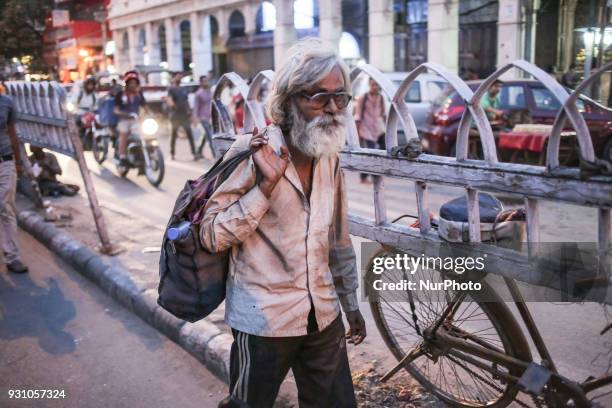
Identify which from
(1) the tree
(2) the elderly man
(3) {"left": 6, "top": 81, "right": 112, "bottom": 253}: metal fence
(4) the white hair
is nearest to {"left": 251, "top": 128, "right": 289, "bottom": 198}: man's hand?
(2) the elderly man

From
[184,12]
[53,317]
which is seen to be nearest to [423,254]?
[53,317]

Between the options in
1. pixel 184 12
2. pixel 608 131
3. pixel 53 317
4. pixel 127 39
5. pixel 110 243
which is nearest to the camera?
pixel 53 317

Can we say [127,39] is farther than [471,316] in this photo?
Yes

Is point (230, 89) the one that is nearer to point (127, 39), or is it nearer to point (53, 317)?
point (53, 317)

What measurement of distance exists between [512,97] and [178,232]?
8543mm

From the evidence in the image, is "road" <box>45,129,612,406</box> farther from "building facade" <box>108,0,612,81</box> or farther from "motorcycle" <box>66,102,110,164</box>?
"building facade" <box>108,0,612,81</box>

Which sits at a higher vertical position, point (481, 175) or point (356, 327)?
point (481, 175)

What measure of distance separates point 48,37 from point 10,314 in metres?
41.3

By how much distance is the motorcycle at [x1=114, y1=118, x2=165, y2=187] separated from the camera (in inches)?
373

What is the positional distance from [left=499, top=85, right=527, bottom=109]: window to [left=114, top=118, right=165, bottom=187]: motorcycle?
5.40m

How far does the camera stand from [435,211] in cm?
740

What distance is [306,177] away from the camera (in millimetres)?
2145

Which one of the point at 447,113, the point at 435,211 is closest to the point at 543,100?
the point at 447,113

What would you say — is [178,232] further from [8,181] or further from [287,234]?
[8,181]
